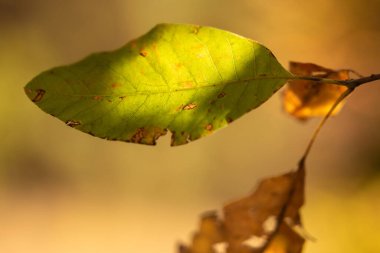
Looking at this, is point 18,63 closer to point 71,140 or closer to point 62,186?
point 71,140

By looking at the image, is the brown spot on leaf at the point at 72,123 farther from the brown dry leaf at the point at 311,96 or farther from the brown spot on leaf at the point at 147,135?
the brown dry leaf at the point at 311,96

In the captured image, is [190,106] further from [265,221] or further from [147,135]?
[265,221]

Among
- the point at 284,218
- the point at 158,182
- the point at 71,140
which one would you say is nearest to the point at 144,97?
the point at 284,218

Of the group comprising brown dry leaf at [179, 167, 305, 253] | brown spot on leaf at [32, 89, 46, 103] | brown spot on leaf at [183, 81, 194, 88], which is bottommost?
brown dry leaf at [179, 167, 305, 253]

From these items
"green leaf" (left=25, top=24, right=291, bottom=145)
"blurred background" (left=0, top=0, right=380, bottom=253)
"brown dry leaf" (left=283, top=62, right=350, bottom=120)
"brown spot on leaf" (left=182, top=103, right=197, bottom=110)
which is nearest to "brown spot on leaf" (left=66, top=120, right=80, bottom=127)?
"green leaf" (left=25, top=24, right=291, bottom=145)

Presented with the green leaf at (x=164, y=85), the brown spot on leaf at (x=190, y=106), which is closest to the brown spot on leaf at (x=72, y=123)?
the green leaf at (x=164, y=85)

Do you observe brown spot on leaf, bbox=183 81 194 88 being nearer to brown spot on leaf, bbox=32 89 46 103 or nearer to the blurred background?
brown spot on leaf, bbox=32 89 46 103
